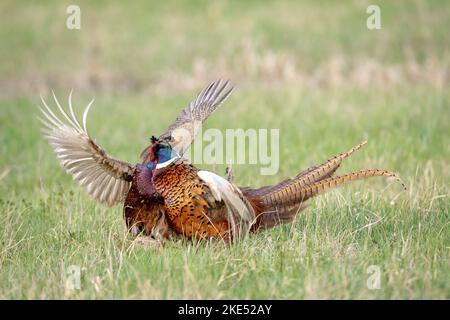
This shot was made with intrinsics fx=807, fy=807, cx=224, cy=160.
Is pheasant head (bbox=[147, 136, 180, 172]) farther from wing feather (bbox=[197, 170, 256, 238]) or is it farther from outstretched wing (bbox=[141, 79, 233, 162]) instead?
outstretched wing (bbox=[141, 79, 233, 162])

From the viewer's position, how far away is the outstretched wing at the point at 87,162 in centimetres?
535

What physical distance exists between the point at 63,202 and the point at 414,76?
8155mm

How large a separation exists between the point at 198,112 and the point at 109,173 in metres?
1.16

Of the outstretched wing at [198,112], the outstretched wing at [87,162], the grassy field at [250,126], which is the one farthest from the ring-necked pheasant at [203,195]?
the outstretched wing at [198,112]

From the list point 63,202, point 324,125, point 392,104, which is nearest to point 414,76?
point 392,104

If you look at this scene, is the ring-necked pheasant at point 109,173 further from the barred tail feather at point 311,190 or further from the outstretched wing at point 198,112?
the barred tail feather at point 311,190

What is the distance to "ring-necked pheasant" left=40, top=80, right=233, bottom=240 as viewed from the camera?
518 cm

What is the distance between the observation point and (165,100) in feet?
40.3

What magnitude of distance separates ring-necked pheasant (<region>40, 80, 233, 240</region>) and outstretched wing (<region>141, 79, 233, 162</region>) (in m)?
0.09

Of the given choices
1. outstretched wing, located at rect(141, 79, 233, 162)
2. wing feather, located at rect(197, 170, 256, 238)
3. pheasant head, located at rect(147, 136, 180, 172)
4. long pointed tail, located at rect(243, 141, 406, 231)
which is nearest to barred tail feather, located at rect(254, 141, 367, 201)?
long pointed tail, located at rect(243, 141, 406, 231)

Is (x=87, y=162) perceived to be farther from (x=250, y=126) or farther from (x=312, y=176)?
(x=250, y=126)

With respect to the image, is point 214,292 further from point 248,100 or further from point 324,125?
point 248,100

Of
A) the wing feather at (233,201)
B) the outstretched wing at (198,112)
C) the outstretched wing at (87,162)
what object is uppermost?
the outstretched wing at (198,112)
